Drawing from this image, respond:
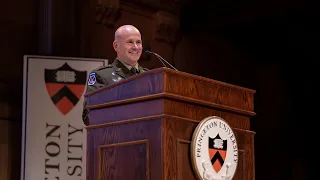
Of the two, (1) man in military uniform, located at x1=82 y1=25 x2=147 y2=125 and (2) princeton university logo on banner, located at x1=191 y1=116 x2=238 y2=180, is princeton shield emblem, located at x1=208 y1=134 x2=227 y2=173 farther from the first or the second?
(1) man in military uniform, located at x1=82 y1=25 x2=147 y2=125

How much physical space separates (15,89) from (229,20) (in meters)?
2.45

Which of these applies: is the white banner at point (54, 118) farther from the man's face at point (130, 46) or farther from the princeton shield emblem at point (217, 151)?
the princeton shield emblem at point (217, 151)

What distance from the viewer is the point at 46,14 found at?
14.4ft

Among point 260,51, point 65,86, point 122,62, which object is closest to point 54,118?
point 65,86

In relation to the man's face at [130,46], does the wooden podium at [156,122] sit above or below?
below

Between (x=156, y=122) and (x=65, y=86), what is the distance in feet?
7.70

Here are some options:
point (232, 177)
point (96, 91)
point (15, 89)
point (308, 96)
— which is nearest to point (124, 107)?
point (96, 91)

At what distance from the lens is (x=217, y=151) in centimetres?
193

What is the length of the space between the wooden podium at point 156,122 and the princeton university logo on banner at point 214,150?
1.0 inches

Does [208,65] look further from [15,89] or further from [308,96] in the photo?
[15,89]

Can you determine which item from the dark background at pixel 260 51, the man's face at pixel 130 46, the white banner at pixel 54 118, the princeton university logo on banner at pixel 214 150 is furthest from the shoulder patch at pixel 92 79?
the dark background at pixel 260 51

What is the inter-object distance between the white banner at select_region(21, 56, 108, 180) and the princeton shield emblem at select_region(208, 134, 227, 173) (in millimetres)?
2115

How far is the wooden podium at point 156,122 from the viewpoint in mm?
1810

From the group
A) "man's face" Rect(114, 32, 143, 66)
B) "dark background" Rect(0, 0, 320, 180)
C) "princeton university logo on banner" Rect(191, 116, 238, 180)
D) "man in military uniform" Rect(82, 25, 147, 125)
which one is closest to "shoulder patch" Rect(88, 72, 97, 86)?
"man in military uniform" Rect(82, 25, 147, 125)
